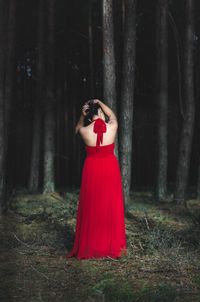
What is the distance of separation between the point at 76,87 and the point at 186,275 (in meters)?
15.3

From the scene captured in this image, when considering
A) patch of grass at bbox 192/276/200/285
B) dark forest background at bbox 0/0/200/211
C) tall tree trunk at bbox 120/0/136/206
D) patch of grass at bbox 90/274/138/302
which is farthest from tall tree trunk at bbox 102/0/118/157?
patch of grass at bbox 90/274/138/302

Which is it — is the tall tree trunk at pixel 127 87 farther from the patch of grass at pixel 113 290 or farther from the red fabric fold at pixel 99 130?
the patch of grass at pixel 113 290

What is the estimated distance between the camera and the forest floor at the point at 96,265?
22.3 ft

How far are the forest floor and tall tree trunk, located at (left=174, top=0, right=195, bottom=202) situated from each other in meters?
2.42

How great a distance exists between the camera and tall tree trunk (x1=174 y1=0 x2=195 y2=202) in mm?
15188

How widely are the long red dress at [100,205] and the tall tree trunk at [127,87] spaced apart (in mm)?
4829

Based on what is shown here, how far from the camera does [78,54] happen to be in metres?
22.2

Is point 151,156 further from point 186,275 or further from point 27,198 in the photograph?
point 186,275

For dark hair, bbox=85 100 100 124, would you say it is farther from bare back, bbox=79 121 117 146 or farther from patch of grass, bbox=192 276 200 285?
patch of grass, bbox=192 276 200 285

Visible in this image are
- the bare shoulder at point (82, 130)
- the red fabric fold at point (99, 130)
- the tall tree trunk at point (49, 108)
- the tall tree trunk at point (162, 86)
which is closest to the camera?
the red fabric fold at point (99, 130)

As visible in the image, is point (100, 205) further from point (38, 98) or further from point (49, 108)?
point (38, 98)

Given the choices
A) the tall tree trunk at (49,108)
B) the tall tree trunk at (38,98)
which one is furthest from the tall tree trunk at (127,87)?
the tall tree trunk at (38,98)

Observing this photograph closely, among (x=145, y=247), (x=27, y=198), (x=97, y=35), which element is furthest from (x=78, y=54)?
(x=145, y=247)

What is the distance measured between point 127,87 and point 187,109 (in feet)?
8.16
